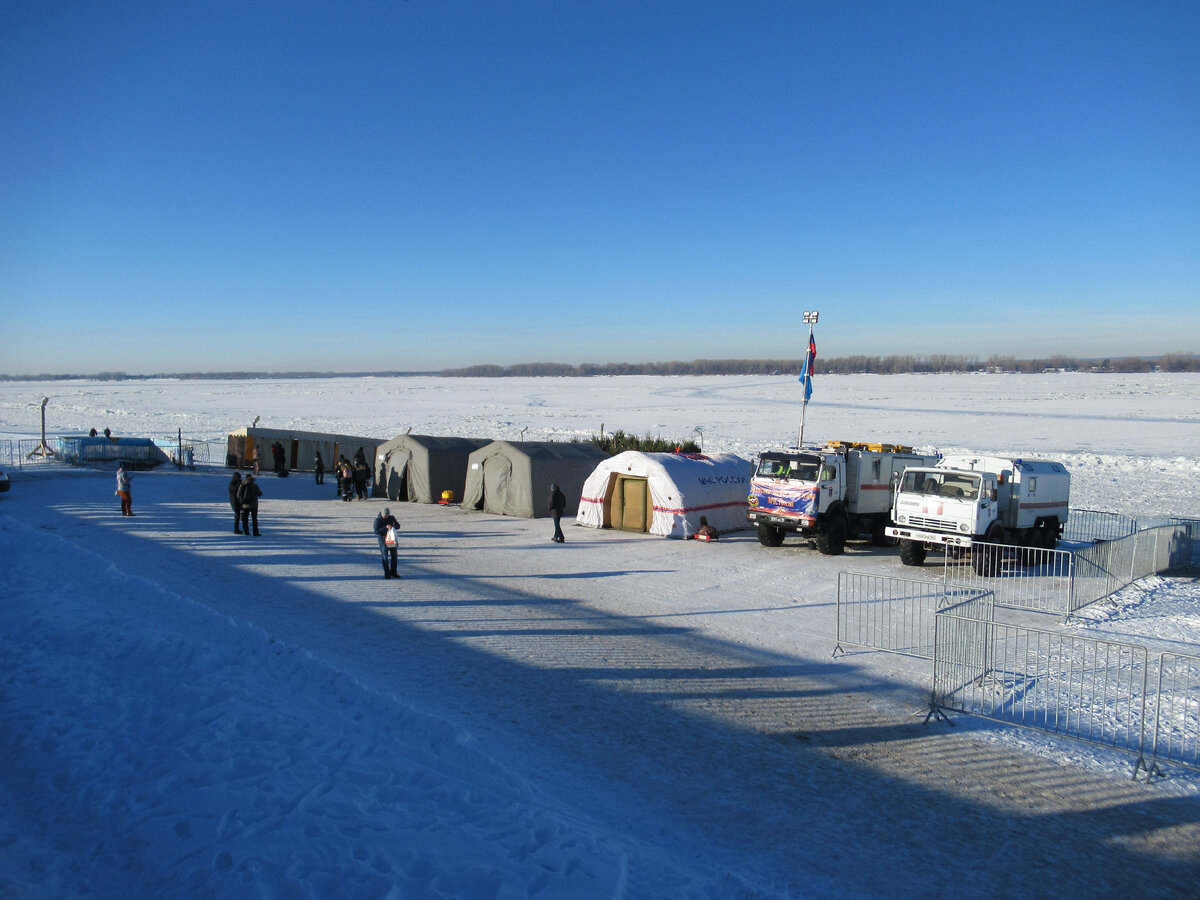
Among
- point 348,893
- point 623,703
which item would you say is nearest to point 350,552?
point 623,703

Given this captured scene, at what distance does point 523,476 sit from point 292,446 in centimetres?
1578

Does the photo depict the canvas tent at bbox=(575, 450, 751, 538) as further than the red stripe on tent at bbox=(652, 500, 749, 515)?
Yes

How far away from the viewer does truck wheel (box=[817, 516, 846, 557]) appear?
1931 centimetres

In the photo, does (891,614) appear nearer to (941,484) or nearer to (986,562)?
(986,562)

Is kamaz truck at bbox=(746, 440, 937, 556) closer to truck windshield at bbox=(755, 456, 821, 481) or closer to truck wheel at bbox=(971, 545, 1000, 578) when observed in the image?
truck windshield at bbox=(755, 456, 821, 481)

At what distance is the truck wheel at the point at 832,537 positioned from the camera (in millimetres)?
19312

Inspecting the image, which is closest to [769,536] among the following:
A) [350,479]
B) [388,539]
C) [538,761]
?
[388,539]

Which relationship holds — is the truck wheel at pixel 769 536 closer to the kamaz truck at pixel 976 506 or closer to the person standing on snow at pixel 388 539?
the kamaz truck at pixel 976 506

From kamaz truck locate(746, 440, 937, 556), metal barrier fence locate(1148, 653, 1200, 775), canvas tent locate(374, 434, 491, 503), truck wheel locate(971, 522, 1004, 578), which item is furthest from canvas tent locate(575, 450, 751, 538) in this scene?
metal barrier fence locate(1148, 653, 1200, 775)

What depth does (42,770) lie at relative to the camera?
667 centimetres

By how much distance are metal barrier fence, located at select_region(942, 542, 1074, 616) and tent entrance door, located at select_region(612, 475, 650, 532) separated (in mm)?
7561

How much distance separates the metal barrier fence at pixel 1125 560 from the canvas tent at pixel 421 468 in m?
18.5

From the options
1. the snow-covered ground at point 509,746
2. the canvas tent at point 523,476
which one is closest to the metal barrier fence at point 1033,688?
the snow-covered ground at point 509,746

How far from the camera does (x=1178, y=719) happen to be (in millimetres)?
8844
